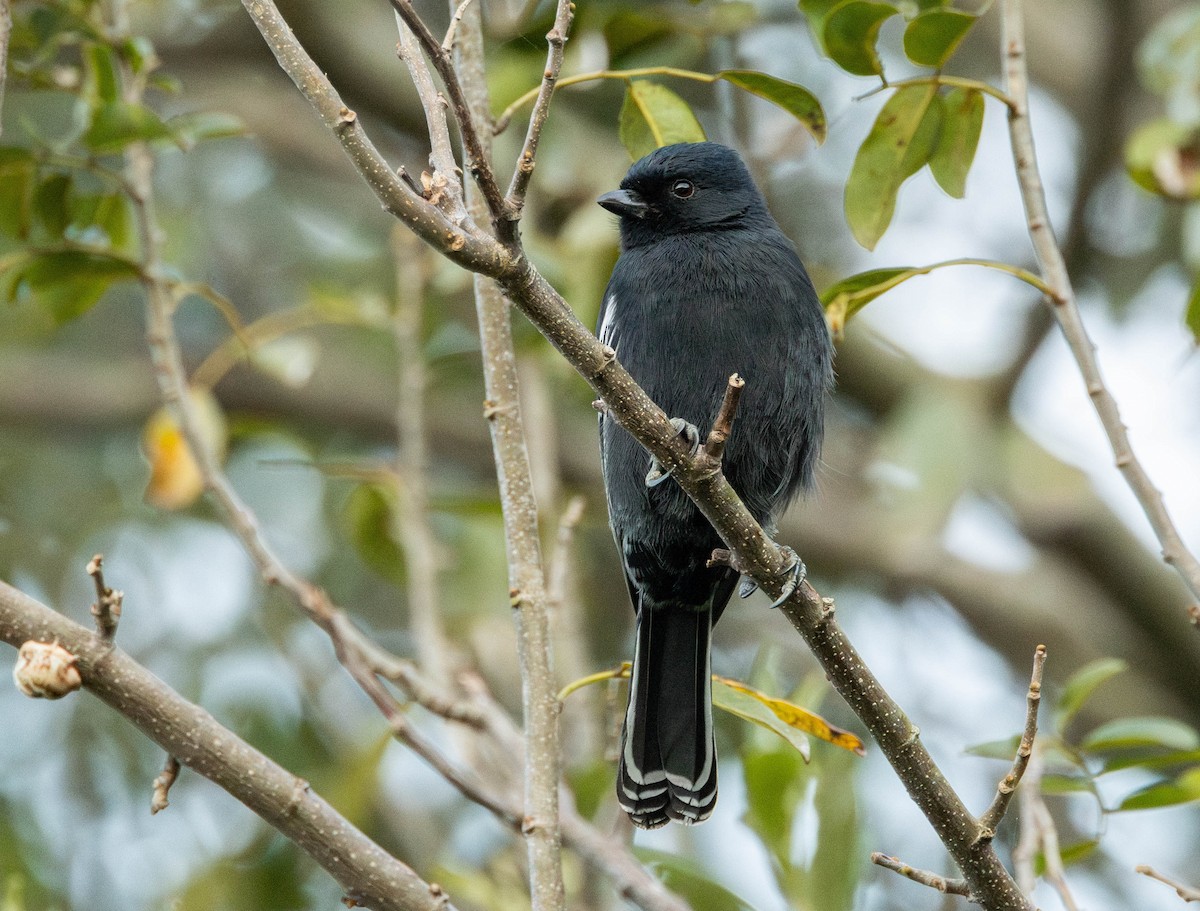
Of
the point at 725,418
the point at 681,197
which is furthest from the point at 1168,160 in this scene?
the point at 725,418

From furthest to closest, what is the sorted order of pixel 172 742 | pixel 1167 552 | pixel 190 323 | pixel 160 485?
pixel 190 323
pixel 160 485
pixel 1167 552
pixel 172 742

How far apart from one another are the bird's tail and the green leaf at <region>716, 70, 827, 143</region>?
134 cm

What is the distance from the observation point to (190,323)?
8.43m

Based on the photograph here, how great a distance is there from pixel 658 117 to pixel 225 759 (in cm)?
178

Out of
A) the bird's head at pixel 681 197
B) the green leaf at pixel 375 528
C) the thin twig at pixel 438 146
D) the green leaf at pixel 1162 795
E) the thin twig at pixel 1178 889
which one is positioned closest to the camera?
the thin twig at pixel 438 146

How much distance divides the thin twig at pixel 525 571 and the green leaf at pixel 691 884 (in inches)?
33.2

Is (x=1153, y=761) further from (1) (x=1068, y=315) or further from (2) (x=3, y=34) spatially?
(2) (x=3, y=34)

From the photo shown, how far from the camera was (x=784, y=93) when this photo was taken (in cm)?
312

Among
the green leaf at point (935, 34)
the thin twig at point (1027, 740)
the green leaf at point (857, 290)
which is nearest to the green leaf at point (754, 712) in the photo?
the thin twig at point (1027, 740)

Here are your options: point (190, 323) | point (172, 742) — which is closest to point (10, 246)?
point (190, 323)

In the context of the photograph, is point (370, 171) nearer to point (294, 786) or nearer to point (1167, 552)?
point (294, 786)

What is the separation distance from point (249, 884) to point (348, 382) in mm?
3036

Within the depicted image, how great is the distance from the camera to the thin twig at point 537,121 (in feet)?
6.73

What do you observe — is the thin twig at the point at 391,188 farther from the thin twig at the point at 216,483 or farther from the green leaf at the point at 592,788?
the green leaf at the point at 592,788
